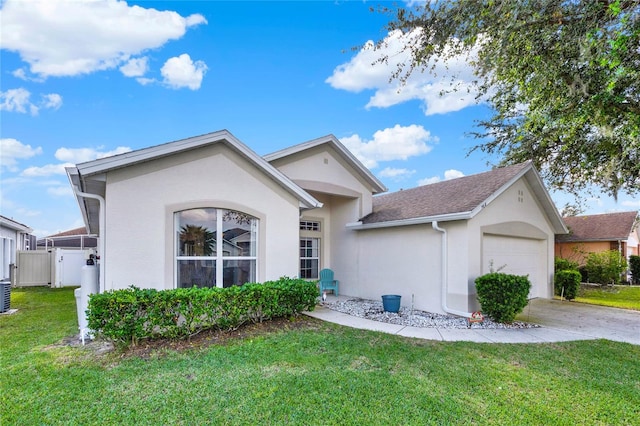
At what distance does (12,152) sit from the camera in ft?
40.4

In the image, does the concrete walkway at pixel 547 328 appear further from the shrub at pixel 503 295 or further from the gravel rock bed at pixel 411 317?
the shrub at pixel 503 295

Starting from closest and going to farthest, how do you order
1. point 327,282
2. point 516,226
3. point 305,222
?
point 516,226 < point 327,282 < point 305,222

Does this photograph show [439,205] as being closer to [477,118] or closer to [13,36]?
[477,118]

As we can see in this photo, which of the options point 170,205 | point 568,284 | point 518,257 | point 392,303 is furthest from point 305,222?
point 568,284

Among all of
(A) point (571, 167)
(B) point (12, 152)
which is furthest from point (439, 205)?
(B) point (12, 152)

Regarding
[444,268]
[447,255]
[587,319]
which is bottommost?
[587,319]

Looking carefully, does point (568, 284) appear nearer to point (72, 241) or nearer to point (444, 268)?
point (444, 268)

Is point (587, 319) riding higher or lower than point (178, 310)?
lower

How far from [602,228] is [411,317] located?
73.7 ft

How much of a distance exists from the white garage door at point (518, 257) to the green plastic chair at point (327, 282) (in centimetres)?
606

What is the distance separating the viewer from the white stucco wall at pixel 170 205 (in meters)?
7.47

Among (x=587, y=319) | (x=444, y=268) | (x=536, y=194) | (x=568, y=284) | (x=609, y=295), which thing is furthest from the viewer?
(x=609, y=295)

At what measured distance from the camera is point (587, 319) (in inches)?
403

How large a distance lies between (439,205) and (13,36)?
13003 millimetres
